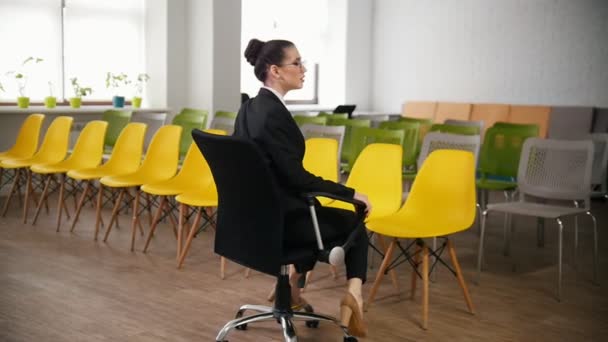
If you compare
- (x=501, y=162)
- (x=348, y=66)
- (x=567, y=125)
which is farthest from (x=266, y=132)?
(x=348, y=66)

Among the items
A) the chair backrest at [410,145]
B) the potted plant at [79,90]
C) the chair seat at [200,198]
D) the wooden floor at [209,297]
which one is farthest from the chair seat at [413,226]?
the potted plant at [79,90]

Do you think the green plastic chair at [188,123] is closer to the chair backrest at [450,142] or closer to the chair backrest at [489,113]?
the chair backrest at [450,142]

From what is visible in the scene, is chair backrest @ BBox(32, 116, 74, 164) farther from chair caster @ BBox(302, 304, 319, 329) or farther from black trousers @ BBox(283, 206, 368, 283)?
black trousers @ BBox(283, 206, 368, 283)

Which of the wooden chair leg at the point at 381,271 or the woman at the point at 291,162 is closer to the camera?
the woman at the point at 291,162

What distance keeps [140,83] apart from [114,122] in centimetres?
178

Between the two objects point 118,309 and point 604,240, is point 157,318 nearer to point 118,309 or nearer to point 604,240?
point 118,309

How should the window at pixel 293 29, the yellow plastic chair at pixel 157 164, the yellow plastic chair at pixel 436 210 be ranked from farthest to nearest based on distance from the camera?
the window at pixel 293 29, the yellow plastic chair at pixel 157 164, the yellow plastic chair at pixel 436 210

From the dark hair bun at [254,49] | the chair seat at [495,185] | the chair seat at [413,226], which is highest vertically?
the dark hair bun at [254,49]

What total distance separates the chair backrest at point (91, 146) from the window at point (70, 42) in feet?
8.31

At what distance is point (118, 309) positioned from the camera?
396 cm

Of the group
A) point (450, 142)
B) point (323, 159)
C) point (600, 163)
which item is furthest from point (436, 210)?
point (600, 163)

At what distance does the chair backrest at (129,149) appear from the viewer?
18.9 feet

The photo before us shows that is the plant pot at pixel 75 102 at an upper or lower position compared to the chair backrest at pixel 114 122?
upper

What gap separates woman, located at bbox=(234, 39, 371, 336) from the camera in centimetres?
307
